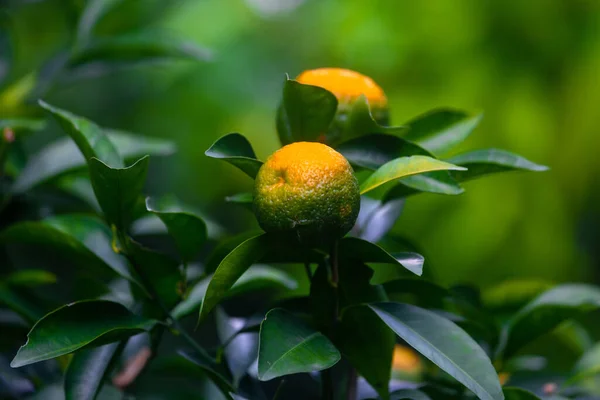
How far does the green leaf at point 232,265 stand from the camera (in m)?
0.50

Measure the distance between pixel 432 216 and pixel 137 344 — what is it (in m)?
0.90

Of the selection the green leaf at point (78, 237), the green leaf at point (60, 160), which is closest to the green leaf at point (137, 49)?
the green leaf at point (60, 160)

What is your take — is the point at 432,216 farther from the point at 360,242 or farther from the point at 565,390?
the point at 360,242

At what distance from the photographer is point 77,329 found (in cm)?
55

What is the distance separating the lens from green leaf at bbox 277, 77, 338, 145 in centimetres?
55

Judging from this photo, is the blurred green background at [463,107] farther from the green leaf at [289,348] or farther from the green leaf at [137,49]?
the green leaf at [289,348]

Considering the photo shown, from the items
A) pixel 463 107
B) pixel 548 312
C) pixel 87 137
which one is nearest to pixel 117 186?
pixel 87 137

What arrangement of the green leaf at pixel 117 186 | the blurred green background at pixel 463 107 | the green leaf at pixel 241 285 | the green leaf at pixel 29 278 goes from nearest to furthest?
1. the green leaf at pixel 117 186
2. the green leaf at pixel 241 285
3. the green leaf at pixel 29 278
4. the blurred green background at pixel 463 107

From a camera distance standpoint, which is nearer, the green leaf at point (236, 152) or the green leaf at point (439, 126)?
the green leaf at point (236, 152)

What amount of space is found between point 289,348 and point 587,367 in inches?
17.7

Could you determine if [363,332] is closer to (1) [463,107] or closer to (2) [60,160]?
(2) [60,160]

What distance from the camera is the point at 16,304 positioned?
745 mm

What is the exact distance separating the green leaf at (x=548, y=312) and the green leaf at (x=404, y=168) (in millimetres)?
285

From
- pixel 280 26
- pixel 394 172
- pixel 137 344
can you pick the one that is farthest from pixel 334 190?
pixel 280 26
